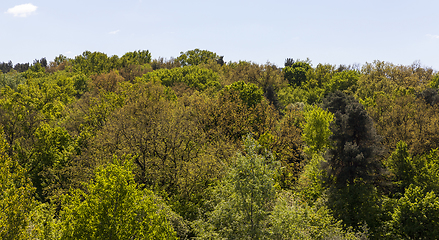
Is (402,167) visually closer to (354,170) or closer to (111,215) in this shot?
(354,170)

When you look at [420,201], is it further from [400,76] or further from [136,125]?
[400,76]

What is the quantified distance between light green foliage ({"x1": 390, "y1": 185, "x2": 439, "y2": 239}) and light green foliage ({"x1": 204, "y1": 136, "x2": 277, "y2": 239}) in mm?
11535

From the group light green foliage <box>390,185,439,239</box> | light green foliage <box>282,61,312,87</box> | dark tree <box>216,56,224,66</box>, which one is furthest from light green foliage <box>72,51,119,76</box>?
light green foliage <box>390,185,439,239</box>

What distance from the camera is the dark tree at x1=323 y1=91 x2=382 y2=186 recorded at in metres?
26.7

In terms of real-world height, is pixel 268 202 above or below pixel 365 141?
below

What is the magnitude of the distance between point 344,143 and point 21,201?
25.1 metres

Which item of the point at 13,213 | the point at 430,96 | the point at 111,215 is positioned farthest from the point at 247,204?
the point at 430,96

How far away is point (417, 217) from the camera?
22297 mm

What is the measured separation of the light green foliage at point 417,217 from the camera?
21.8 m

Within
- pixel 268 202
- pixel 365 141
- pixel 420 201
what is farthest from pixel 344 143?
pixel 268 202

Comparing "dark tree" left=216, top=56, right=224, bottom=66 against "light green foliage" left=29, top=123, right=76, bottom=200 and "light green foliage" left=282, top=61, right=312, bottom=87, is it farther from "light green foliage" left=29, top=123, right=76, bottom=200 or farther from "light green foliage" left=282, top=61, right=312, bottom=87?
"light green foliage" left=29, top=123, right=76, bottom=200

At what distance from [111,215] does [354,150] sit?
68.0 ft

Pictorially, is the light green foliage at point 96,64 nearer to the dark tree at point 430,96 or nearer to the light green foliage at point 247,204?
the dark tree at point 430,96

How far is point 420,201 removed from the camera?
2230 cm
